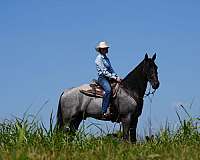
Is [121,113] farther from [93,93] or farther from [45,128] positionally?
[45,128]

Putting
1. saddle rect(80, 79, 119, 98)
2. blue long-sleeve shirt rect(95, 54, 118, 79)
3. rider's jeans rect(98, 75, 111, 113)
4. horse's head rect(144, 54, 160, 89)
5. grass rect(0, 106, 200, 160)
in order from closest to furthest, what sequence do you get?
grass rect(0, 106, 200, 160) < blue long-sleeve shirt rect(95, 54, 118, 79) < rider's jeans rect(98, 75, 111, 113) < saddle rect(80, 79, 119, 98) < horse's head rect(144, 54, 160, 89)

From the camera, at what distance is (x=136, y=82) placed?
1491 centimetres

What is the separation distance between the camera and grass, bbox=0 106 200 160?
5.77 m

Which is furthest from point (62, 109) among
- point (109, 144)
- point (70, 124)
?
point (109, 144)

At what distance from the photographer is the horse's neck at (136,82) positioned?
1478 cm

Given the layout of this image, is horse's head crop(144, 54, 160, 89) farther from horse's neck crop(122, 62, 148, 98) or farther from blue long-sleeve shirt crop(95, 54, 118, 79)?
blue long-sleeve shirt crop(95, 54, 118, 79)

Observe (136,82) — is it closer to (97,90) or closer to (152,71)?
(152,71)

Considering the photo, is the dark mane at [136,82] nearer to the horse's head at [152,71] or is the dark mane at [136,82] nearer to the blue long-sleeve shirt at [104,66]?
the horse's head at [152,71]

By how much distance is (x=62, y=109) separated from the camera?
603 inches

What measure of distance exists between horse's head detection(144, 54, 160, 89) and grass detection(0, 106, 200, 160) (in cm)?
537

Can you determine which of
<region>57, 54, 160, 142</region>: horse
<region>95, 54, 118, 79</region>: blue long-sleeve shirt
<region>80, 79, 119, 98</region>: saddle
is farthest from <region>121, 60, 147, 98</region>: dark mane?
<region>95, 54, 118, 79</region>: blue long-sleeve shirt

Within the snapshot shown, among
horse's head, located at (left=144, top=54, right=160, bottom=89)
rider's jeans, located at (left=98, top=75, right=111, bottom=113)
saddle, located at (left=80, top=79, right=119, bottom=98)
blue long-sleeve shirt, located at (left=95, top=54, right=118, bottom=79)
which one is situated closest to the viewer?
blue long-sleeve shirt, located at (left=95, top=54, right=118, bottom=79)

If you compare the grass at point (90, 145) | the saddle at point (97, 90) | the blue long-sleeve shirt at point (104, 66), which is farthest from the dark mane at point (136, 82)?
the grass at point (90, 145)

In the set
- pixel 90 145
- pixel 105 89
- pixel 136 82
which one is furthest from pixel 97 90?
pixel 90 145
